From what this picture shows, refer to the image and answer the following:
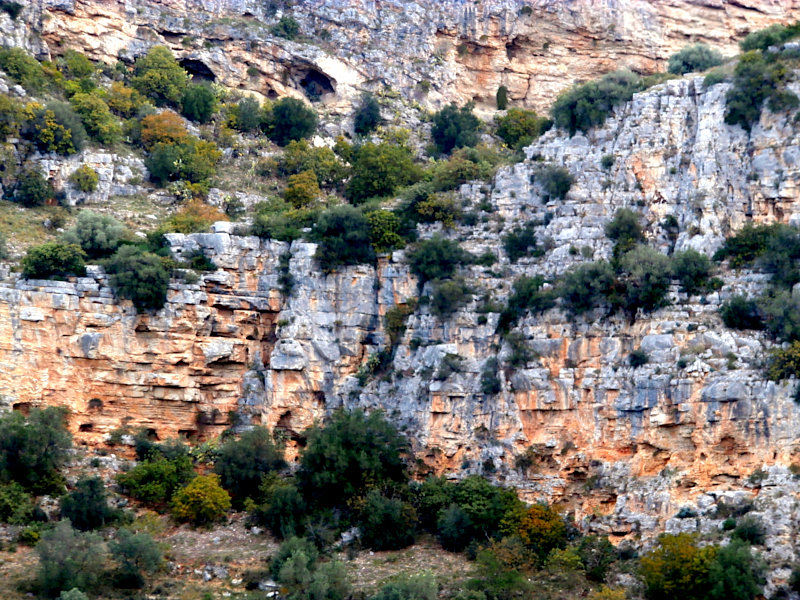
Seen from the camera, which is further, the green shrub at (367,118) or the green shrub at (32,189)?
the green shrub at (367,118)

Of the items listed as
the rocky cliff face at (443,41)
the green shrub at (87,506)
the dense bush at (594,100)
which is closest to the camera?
the green shrub at (87,506)

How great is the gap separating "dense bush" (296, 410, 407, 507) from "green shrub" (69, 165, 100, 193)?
14628 millimetres

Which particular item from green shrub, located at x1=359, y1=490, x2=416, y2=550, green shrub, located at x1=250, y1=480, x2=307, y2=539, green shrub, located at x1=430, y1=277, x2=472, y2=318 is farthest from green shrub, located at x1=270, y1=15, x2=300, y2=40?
green shrub, located at x1=359, y1=490, x2=416, y2=550

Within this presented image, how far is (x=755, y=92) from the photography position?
142 ft

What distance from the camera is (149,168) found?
52.6 m

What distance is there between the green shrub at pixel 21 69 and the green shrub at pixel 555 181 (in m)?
22.3

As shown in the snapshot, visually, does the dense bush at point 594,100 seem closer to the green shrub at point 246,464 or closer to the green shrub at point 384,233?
the green shrub at point 384,233

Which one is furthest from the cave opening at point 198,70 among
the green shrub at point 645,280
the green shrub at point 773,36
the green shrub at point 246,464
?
the green shrub at point 645,280

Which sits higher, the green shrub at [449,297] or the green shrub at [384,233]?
the green shrub at [384,233]

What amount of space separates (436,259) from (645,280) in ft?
26.4

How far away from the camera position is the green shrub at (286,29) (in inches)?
2427

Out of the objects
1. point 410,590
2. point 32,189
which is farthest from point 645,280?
point 32,189

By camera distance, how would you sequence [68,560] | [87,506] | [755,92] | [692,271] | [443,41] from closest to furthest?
[68,560] < [87,506] < [692,271] < [755,92] < [443,41]

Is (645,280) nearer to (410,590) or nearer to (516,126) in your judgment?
(410,590)
